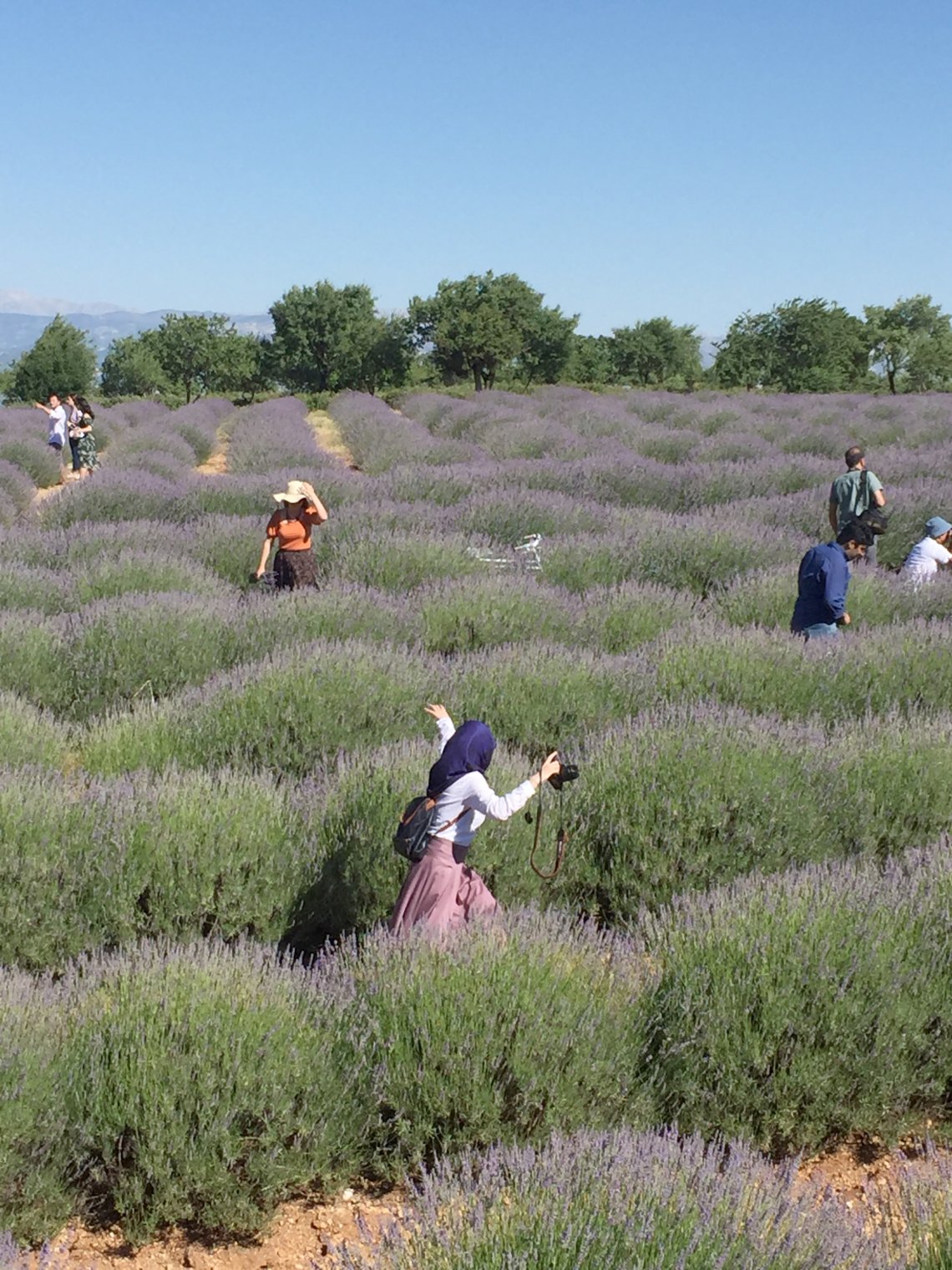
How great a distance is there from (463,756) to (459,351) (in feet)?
145

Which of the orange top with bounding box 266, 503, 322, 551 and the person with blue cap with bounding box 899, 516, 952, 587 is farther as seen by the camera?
the orange top with bounding box 266, 503, 322, 551

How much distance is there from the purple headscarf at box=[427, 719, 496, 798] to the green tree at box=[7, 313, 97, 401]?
156 ft

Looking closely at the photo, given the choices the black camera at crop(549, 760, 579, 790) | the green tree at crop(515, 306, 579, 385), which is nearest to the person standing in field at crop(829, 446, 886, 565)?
the black camera at crop(549, 760, 579, 790)

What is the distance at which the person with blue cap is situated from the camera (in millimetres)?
7984

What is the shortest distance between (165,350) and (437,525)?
5445 cm

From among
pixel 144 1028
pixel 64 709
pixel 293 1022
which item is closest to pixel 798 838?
pixel 293 1022

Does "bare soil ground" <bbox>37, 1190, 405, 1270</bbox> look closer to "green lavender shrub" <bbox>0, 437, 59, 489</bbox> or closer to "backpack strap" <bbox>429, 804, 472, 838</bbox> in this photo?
"backpack strap" <bbox>429, 804, 472, 838</bbox>

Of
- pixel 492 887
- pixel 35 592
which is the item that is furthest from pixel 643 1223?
pixel 35 592

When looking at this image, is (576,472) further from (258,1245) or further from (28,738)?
(258,1245)

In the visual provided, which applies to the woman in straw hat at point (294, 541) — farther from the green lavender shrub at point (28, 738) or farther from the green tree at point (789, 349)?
the green tree at point (789, 349)

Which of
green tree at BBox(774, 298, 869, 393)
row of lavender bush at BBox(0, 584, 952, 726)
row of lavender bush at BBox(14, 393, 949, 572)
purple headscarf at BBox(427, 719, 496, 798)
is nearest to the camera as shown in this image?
purple headscarf at BBox(427, 719, 496, 798)

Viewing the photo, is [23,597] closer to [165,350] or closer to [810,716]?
[810,716]

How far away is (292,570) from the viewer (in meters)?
8.07

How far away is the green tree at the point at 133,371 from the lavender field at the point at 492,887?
159 ft
